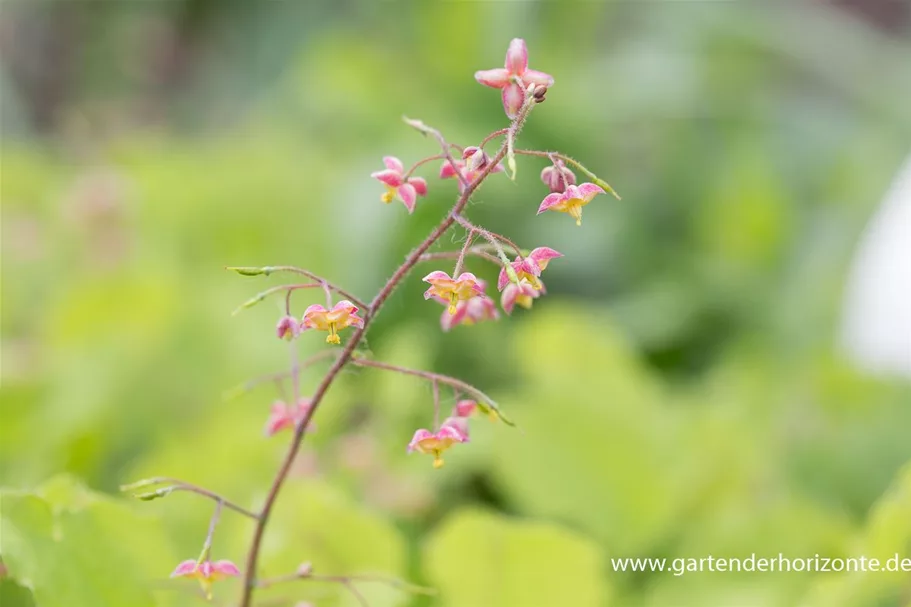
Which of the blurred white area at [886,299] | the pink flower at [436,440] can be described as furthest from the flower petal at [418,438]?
the blurred white area at [886,299]

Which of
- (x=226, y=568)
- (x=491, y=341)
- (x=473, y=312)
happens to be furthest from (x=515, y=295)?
(x=491, y=341)

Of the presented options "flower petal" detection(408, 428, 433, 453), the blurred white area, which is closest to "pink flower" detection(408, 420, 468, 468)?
"flower petal" detection(408, 428, 433, 453)

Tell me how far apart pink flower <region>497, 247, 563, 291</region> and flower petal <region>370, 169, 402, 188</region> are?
0.17 ft

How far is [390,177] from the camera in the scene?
0.34 m

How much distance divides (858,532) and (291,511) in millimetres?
301

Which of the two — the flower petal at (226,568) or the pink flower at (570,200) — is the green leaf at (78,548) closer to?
the flower petal at (226,568)

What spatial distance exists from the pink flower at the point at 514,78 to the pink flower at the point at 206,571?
0.60 feet

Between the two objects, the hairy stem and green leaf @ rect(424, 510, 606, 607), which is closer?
the hairy stem

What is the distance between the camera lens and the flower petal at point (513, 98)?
318 mm

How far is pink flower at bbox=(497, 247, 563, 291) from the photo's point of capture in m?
0.32

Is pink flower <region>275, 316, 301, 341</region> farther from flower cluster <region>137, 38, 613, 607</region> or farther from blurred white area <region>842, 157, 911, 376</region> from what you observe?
blurred white area <region>842, 157, 911, 376</region>

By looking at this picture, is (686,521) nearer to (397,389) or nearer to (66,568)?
(397,389)

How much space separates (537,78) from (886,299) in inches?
A: 22.7

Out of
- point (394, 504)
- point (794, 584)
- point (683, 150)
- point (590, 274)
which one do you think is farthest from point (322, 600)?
point (683, 150)
